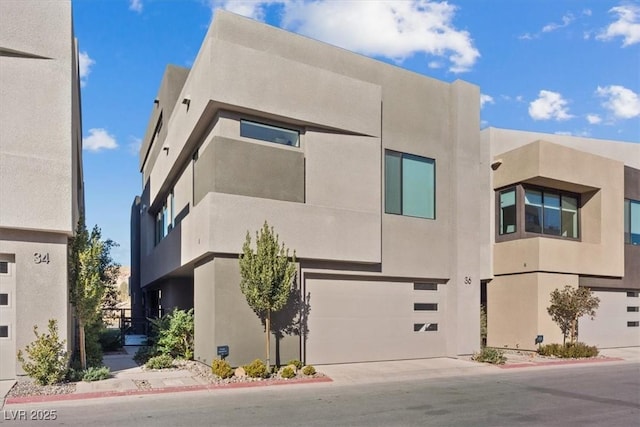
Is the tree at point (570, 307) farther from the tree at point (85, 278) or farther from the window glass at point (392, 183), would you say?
the tree at point (85, 278)

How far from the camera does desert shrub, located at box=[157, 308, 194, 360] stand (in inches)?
637

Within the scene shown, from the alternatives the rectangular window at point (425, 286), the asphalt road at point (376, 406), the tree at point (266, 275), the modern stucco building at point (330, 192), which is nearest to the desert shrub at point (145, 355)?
the modern stucco building at point (330, 192)

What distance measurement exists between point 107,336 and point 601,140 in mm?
22882

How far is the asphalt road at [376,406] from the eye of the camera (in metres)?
9.23

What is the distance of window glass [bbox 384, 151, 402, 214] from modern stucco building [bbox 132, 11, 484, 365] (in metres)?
0.05

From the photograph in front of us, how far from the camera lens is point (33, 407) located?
991cm

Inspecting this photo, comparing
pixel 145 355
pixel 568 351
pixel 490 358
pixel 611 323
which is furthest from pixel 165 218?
pixel 611 323

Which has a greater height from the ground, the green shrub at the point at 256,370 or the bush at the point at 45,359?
the bush at the point at 45,359

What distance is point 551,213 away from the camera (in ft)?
74.0

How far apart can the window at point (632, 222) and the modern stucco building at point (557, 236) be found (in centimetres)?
5

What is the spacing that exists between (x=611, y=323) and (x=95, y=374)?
21.0 m

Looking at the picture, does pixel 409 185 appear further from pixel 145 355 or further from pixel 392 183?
pixel 145 355

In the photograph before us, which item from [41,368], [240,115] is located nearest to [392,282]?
[240,115]

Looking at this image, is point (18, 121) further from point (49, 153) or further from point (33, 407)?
point (33, 407)
